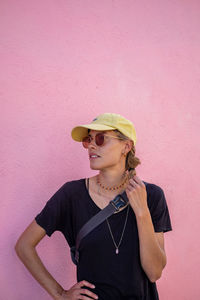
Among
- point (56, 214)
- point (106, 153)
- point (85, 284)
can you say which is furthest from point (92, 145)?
point (85, 284)

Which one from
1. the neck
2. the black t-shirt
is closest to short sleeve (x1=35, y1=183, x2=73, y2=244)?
the black t-shirt

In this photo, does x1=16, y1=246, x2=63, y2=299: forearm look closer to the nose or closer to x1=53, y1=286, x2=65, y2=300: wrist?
x1=53, y1=286, x2=65, y2=300: wrist

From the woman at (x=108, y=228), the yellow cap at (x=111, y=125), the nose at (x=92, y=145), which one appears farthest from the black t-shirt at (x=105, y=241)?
the yellow cap at (x=111, y=125)

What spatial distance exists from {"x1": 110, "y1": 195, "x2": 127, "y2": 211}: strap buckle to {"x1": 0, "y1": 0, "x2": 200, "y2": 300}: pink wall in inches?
22.5

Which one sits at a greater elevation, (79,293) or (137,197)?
(137,197)

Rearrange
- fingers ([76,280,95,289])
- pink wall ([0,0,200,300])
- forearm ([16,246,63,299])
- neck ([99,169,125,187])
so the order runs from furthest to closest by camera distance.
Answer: pink wall ([0,0,200,300]) → neck ([99,169,125,187]) → forearm ([16,246,63,299]) → fingers ([76,280,95,289])

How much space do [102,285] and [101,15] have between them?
1996mm

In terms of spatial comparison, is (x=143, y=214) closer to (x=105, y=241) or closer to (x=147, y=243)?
(x=147, y=243)

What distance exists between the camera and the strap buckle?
1772mm

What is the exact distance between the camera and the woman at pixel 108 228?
170 cm

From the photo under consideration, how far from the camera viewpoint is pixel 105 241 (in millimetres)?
1704

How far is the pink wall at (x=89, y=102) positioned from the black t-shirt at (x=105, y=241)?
38 centimetres

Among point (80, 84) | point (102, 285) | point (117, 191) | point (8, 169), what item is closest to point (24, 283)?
point (102, 285)

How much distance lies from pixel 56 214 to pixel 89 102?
3.15ft
